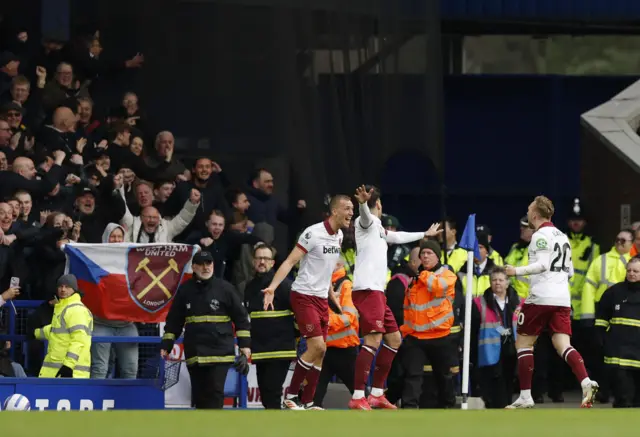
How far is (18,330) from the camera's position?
18578 mm

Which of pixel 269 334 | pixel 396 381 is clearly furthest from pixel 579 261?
pixel 269 334

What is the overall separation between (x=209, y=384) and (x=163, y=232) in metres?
3.28

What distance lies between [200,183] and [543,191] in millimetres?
9363

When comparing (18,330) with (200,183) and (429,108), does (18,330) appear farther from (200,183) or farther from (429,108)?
(429,108)

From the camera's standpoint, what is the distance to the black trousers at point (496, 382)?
20797 millimetres

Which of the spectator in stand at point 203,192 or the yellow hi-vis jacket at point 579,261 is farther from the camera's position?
the yellow hi-vis jacket at point 579,261

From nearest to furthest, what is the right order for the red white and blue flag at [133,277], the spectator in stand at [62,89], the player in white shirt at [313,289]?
the player in white shirt at [313,289]
the red white and blue flag at [133,277]
the spectator in stand at [62,89]

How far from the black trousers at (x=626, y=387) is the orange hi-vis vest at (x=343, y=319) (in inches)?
132

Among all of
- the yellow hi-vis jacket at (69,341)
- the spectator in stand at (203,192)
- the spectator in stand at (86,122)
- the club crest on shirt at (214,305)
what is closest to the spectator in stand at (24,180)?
the spectator in stand at (86,122)

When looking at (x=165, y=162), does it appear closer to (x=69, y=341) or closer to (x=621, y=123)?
(x=69, y=341)

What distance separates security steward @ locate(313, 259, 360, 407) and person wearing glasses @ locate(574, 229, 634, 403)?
430 cm

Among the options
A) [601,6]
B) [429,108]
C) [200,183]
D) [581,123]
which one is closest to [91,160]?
[200,183]

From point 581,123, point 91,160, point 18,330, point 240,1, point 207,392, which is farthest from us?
point 581,123

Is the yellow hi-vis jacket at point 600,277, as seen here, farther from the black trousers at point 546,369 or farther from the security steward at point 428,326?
the security steward at point 428,326
